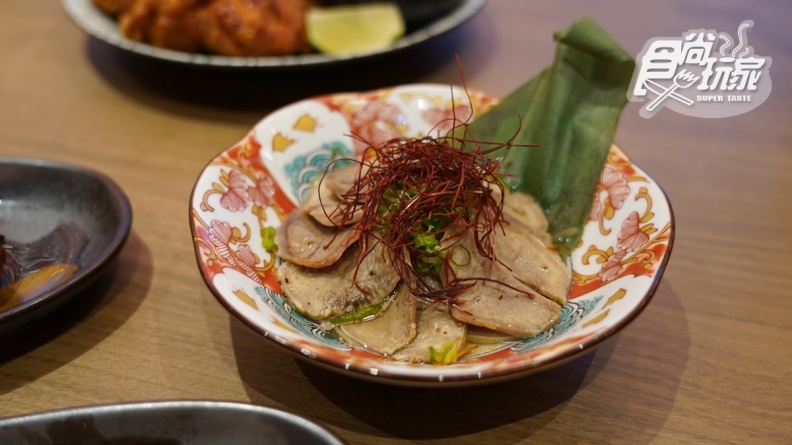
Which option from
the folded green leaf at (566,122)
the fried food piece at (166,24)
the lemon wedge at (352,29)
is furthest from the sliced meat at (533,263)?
the fried food piece at (166,24)

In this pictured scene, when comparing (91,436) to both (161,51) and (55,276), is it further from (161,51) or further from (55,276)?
(161,51)

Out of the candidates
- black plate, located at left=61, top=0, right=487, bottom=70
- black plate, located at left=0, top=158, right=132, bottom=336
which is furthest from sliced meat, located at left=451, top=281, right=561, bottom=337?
black plate, located at left=61, top=0, right=487, bottom=70

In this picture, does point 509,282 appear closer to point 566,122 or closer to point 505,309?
point 505,309

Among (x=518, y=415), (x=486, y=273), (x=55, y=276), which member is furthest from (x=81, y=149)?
(x=518, y=415)

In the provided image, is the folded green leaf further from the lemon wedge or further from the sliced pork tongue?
the lemon wedge

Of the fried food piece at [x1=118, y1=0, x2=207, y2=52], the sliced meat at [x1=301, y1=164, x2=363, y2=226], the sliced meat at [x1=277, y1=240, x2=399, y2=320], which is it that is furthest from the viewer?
the fried food piece at [x1=118, y1=0, x2=207, y2=52]

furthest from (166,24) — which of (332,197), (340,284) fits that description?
(340,284)
